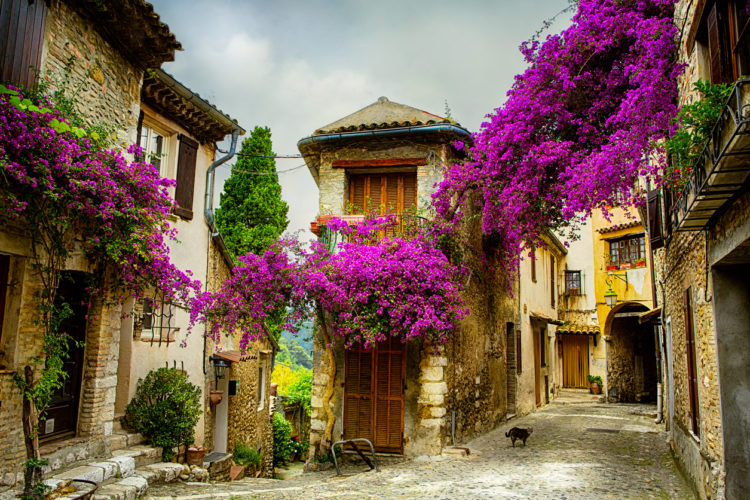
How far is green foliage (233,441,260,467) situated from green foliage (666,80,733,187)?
1122cm

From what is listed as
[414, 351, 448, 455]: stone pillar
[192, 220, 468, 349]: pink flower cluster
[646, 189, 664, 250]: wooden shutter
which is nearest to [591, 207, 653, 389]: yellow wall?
[646, 189, 664, 250]: wooden shutter

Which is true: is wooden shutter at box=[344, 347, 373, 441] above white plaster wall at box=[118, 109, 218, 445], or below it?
below

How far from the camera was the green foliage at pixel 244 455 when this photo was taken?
12.6 m

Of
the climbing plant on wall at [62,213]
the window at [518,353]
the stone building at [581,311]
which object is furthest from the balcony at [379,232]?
the stone building at [581,311]

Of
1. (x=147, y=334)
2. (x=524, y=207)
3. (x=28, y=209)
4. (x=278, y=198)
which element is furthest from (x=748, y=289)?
(x=278, y=198)

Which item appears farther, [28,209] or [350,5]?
[350,5]

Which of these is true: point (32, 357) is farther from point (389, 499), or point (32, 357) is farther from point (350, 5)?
point (350, 5)

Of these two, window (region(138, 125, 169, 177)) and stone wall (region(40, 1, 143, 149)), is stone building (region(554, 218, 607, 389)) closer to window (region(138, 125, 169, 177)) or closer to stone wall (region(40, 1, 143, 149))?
window (region(138, 125, 169, 177))

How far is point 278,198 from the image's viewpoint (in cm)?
2258

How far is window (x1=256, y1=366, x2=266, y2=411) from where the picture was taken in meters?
15.8

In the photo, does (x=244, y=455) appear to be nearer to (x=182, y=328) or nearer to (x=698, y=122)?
(x=182, y=328)

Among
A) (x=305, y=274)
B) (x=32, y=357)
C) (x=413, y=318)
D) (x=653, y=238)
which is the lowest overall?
(x=32, y=357)

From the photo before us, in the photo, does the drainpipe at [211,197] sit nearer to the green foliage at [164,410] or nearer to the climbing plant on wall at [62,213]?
the green foliage at [164,410]

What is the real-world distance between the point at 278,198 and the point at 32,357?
55.4 ft
